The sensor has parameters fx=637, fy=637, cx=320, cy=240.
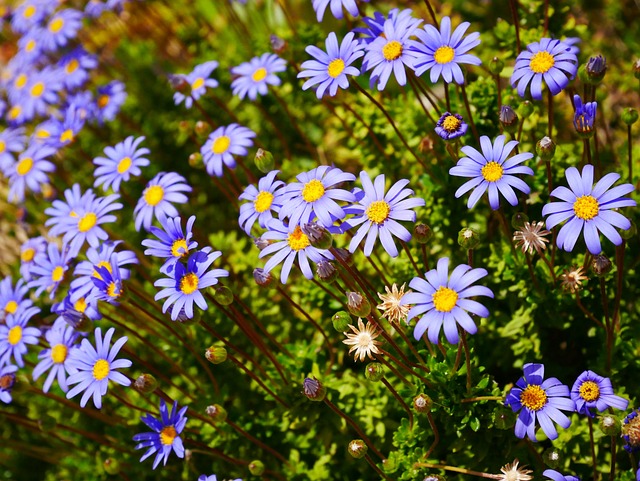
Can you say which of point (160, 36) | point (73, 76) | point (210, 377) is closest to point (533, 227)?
point (210, 377)

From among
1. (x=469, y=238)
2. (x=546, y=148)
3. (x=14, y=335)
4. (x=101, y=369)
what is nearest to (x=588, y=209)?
(x=546, y=148)

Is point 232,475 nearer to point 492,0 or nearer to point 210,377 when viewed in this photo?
point 210,377

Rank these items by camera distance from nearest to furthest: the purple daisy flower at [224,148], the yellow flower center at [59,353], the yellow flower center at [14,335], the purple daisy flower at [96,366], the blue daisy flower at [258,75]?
the purple daisy flower at [96,366] → the yellow flower center at [59,353] → the yellow flower center at [14,335] → the purple daisy flower at [224,148] → the blue daisy flower at [258,75]

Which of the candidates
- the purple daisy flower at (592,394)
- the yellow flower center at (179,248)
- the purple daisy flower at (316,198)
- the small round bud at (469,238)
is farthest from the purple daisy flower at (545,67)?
the yellow flower center at (179,248)

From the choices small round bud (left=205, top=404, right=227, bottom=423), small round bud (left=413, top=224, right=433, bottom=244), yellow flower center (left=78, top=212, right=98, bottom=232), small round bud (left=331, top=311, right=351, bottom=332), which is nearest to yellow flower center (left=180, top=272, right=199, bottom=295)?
small round bud (left=205, top=404, right=227, bottom=423)

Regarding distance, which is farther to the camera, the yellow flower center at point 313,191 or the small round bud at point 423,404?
the yellow flower center at point 313,191

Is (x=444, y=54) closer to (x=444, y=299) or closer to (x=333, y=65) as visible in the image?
(x=333, y=65)

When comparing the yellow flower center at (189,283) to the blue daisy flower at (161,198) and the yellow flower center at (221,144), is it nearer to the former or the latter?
the blue daisy flower at (161,198)
